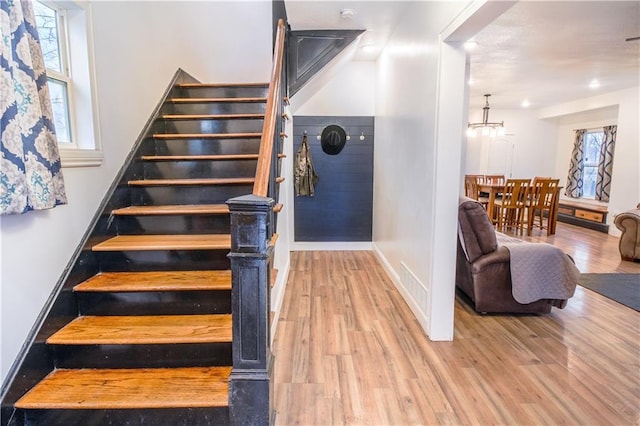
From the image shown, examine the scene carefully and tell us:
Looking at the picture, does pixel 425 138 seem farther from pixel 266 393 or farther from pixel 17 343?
pixel 17 343

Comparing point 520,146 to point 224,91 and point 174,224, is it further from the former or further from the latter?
point 174,224

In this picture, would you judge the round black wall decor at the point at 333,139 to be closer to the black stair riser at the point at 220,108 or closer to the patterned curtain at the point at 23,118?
the black stair riser at the point at 220,108

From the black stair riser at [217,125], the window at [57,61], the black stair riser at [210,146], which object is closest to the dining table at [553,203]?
the black stair riser at [217,125]

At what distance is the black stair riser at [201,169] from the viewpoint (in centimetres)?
275

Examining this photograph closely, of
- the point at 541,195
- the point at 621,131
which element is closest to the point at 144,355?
the point at 541,195

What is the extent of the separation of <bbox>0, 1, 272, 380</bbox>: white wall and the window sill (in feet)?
0.13

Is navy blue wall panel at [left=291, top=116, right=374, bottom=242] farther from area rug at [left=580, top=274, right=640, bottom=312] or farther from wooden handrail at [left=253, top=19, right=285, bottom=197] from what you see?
area rug at [left=580, top=274, right=640, bottom=312]

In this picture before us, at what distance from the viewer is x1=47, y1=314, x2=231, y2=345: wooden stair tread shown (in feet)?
5.68

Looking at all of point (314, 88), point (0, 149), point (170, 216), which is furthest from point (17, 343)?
point (314, 88)

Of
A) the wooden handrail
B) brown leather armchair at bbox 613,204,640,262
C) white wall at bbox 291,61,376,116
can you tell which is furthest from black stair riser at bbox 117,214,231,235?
brown leather armchair at bbox 613,204,640,262

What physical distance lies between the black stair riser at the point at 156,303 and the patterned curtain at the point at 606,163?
25.8 ft

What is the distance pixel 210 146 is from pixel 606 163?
25.2 ft

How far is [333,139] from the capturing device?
4973 millimetres

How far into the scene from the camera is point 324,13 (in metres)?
3.43
